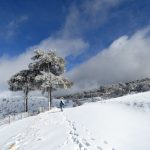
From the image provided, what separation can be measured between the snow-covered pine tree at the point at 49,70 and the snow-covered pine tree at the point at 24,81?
1449 millimetres

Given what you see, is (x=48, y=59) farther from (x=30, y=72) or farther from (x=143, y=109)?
(x=143, y=109)

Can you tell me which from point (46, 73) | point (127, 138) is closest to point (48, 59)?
point (46, 73)

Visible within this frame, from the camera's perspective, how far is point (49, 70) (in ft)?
170

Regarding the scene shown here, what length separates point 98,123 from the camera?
2077 cm

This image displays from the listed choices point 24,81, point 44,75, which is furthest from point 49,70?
point 24,81

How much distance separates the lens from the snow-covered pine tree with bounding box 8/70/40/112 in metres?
54.2

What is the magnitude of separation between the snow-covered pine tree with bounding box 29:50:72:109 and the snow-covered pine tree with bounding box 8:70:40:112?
1449mm

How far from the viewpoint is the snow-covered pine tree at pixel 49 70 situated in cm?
5016

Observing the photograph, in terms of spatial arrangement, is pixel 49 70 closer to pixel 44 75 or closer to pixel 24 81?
pixel 44 75

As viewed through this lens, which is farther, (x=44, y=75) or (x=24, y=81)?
(x=24, y=81)

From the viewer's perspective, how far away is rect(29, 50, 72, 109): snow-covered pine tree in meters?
50.2

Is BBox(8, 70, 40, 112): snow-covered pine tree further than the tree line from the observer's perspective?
Yes

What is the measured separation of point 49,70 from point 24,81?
628 centimetres

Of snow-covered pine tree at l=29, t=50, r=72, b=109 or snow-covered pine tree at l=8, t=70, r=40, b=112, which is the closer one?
snow-covered pine tree at l=29, t=50, r=72, b=109
